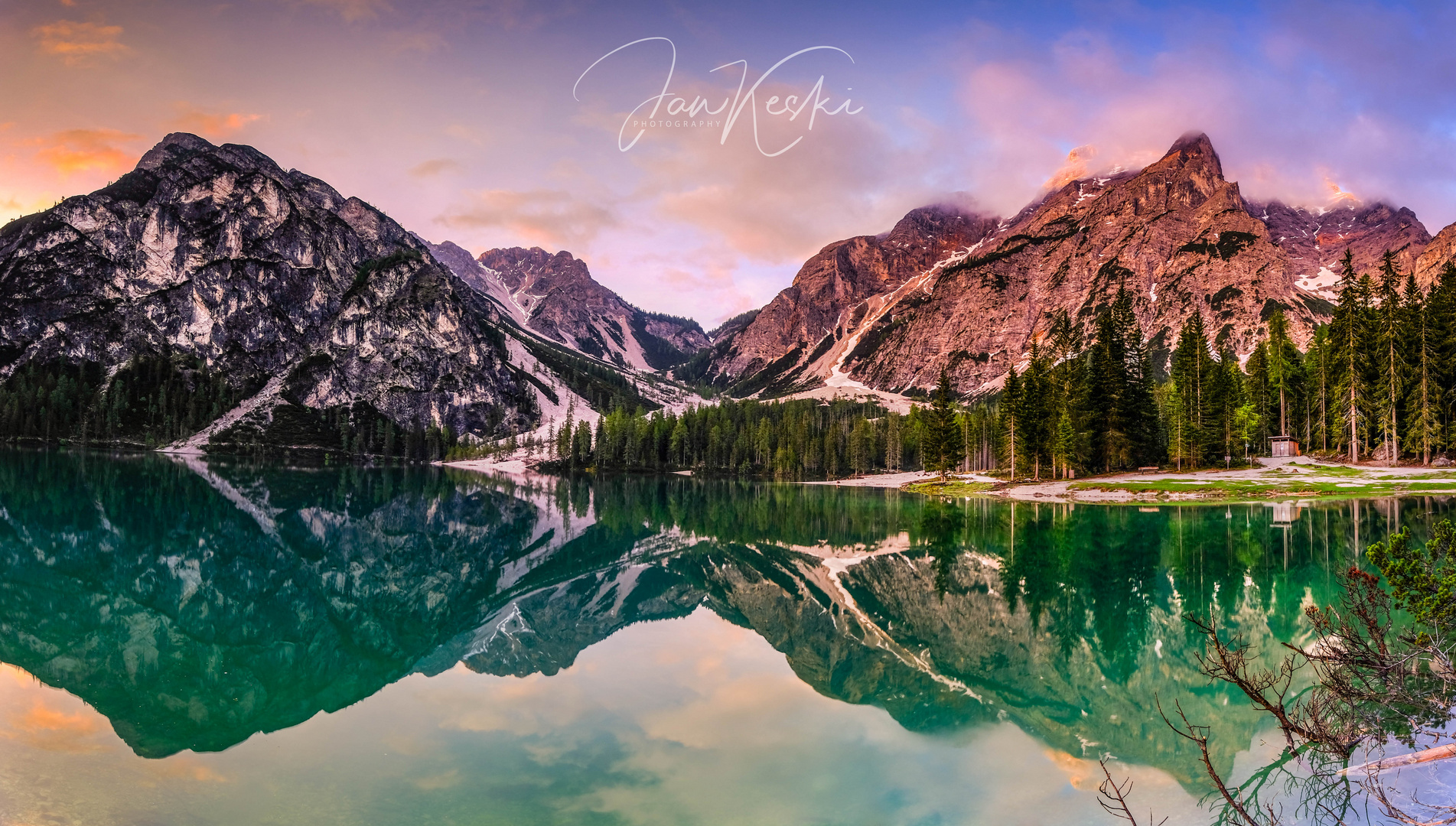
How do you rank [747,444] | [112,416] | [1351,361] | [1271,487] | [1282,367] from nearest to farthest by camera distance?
[1271,487], [1351,361], [1282,367], [747,444], [112,416]

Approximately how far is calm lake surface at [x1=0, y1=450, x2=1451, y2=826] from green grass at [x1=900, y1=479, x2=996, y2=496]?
41.6 m

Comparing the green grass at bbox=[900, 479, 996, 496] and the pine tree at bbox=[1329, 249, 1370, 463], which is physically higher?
the pine tree at bbox=[1329, 249, 1370, 463]

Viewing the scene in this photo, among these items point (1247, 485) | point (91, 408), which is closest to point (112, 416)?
point (91, 408)

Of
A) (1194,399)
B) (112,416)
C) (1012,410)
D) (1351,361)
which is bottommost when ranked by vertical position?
(1012,410)

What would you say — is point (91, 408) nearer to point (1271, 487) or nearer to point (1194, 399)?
point (1194, 399)

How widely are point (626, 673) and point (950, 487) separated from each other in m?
76.9

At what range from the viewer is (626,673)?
17.4m

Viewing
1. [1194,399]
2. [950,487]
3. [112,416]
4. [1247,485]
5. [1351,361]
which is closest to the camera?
[1247,485]

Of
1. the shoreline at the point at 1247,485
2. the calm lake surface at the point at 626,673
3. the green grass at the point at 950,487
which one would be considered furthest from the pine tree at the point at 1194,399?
the calm lake surface at the point at 626,673

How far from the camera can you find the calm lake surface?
10.7 m

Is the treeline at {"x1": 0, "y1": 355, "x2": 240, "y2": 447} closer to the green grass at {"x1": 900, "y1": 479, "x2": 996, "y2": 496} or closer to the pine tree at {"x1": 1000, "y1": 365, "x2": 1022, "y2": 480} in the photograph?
the green grass at {"x1": 900, "y1": 479, "x2": 996, "y2": 496}

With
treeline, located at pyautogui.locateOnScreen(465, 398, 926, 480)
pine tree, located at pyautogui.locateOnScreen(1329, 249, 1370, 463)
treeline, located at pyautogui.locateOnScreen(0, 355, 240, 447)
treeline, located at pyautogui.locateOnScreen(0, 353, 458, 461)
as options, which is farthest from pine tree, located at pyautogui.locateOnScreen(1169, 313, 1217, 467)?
treeline, located at pyautogui.locateOnScreen(0, 355, 240, 447)

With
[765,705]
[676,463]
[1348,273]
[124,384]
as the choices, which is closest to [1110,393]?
[1348,273]

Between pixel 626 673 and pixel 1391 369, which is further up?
pixel 1391 369
